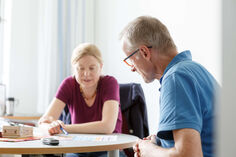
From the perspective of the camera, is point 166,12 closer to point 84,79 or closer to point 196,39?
point 196,39

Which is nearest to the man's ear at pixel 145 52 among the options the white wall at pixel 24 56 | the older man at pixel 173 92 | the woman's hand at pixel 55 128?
the older man at pixel 173 92

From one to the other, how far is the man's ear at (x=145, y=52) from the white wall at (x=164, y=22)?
0.91 feet

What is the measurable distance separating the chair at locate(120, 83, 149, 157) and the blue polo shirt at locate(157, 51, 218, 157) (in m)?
1.06

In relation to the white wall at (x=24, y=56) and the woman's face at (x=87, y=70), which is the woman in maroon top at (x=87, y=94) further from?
the white wall at (x=24, y=56)

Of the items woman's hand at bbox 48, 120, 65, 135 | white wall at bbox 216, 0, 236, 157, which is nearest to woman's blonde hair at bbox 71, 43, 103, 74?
woman's hand at bbox 48, 120, 65, 135

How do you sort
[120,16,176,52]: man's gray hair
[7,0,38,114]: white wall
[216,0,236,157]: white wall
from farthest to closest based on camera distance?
[7,0,38,114]: white wall, [120,16,176,52]: man's gray hair, [216,0,236,157]: white wall

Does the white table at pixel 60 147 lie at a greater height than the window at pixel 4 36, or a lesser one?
lesser

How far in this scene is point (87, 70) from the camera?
2041 millimetres

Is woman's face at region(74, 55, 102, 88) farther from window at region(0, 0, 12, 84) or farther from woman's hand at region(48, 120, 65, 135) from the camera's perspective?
window at region(0, 0, 12, 84)

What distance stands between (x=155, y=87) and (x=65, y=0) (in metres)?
1.77

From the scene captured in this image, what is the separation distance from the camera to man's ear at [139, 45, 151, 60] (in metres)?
1.18

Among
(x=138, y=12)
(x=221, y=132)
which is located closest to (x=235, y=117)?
(x=221, y=132)

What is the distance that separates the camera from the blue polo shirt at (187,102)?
90 centimetres

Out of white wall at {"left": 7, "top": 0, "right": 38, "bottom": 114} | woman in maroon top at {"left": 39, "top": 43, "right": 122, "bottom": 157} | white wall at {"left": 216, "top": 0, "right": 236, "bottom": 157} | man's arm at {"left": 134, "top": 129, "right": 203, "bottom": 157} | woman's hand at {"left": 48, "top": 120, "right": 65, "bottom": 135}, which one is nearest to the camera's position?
white wall at {"left": 216, "top": 0, "right": 236, "bottom": 157}
